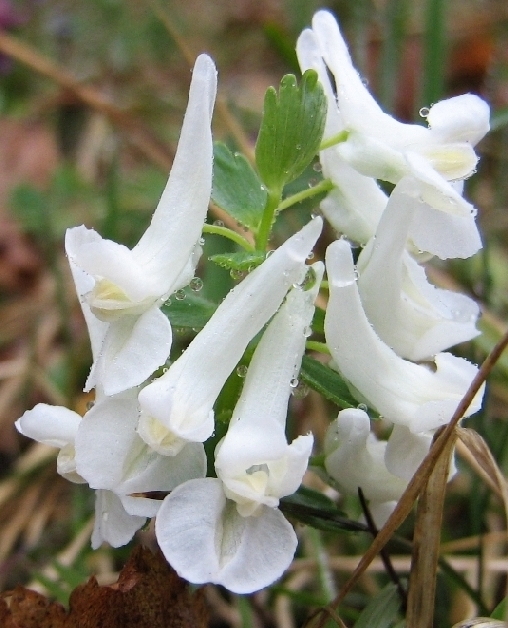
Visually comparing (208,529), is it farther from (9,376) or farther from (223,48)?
(223,48)

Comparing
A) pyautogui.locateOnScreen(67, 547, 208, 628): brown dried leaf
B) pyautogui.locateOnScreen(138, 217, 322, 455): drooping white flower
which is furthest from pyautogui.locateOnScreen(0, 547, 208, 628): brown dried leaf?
pyautogui.locateOnScreen(138, 217, 322, 455): drooping white flower

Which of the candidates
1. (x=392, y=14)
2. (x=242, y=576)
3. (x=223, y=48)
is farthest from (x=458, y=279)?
(x=223, y=48)

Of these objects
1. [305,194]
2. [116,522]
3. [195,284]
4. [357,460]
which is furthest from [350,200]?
[116,522]

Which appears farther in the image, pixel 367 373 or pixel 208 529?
pixel 367 373

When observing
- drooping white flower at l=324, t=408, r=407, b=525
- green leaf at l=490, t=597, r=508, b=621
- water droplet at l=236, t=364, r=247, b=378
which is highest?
water droplet at l=236, t=364, r=247, b=378

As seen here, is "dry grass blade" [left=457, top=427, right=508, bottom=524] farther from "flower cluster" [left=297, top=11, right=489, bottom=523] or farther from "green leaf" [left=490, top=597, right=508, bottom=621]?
"green leaf" [left=490, top=597, right=508, bottom=621]

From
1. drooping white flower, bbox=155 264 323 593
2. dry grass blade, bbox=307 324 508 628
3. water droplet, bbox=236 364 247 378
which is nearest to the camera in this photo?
drooping white flower, bbox=155 264 323 593

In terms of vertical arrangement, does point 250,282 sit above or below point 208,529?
above
